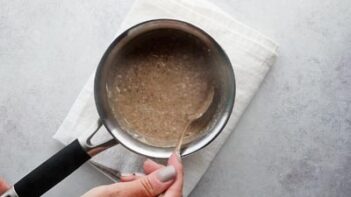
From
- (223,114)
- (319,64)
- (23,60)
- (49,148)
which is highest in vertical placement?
(319,64)

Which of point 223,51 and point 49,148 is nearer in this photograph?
point 223,51

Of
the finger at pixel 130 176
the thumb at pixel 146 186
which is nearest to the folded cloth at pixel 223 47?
the finger at pixel 130 176

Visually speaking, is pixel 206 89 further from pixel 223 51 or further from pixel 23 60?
pixel 23 60

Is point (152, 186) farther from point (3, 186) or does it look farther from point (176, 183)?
point (3, 186)

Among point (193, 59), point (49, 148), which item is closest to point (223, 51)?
point (193, 59)

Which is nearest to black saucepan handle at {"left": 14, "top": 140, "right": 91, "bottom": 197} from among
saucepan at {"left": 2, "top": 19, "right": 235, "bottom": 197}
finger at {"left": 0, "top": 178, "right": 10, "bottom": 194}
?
saucepan at {"left": 2, "top": 19, "right": 235, "bottom": 197}

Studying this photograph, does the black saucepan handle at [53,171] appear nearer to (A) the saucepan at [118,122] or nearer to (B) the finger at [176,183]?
(A) the saucepan at [118,122]
